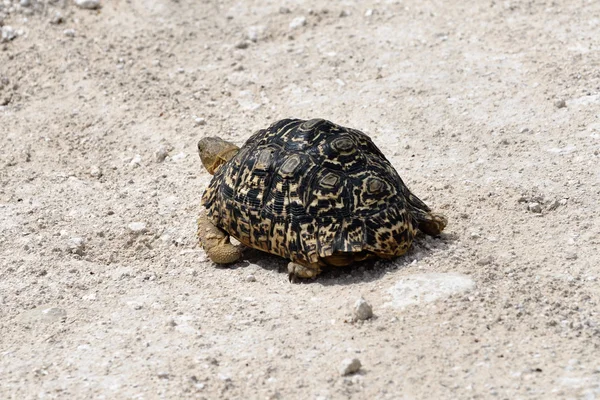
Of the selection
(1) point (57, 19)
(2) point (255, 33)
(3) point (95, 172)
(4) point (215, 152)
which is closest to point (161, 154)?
(3) point (95, 172)

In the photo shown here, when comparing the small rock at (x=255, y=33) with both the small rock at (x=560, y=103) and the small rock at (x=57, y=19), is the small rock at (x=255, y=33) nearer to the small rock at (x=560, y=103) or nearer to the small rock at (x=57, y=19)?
the small rock at (x=57, y=19)

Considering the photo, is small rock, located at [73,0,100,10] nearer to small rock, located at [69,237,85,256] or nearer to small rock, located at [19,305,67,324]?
small rock, located at [69,237,85,256]

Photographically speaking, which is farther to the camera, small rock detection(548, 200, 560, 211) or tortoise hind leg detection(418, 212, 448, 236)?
small rock detection(548, 200, 560, 211)

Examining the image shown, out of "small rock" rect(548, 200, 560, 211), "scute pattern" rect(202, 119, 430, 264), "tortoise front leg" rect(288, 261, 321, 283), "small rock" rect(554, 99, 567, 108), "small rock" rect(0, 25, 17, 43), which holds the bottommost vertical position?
"small rock" rect(0, 25, 17, 43)

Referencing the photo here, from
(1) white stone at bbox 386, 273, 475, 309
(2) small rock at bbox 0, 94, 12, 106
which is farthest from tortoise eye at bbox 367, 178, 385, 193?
(2) small rock at bbox 0, 94, 12, 106

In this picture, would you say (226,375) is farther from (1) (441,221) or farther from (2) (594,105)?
(2) (594,105)

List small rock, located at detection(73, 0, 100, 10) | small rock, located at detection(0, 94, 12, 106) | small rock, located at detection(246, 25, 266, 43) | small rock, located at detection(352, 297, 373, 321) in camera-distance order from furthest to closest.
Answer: small rock, located at detection(73, 0, 100, 10)
small rock, located at detection(246, 25, 266, 43)
small rock, located at detection(0, 94, 12, 106)
small rock, located at detection(352, 297, 373, 321)

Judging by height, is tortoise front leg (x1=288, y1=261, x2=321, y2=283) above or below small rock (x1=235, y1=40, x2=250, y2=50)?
above

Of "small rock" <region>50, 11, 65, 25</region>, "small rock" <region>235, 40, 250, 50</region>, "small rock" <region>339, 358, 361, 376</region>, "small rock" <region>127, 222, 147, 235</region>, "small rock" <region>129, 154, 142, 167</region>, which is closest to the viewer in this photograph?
"small rock" <region>339, 358, 361, 376</region>
